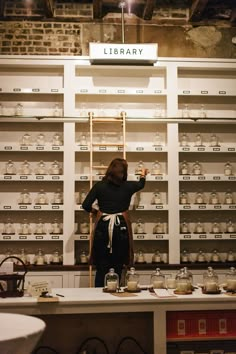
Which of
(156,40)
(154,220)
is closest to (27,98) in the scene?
(156,40)

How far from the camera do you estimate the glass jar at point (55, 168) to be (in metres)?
5.39

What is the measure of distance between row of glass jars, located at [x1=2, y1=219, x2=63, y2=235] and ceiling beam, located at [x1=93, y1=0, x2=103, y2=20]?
2416mm

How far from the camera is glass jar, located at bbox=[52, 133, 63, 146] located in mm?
5426

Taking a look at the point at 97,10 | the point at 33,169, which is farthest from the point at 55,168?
the point at 97,10

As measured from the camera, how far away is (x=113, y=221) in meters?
4.64

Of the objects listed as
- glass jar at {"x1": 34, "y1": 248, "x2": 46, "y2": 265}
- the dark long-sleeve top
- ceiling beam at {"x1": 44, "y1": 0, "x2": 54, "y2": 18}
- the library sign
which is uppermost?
ceiling beam at {"x1": 44, "y1": 0, "x2": 54, "y2": 18}

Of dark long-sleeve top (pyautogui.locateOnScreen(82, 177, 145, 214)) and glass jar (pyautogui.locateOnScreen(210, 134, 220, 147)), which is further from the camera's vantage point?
glass jar (pyautogui.locateOnScreen(210, 134, 220, 147))

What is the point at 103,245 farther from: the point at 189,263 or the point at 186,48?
the point at 186,48

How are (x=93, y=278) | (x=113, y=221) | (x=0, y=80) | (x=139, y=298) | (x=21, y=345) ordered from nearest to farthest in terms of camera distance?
(x=21, y=345)
(x=139, y=298)
(x=113, y=221)
(x=93, y=278)
(x=0, y=80)

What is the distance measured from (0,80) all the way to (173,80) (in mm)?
1963

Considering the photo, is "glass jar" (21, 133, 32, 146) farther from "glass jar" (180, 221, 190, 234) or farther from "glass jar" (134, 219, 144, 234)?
"glass jar" (180, 221, 190, 234)

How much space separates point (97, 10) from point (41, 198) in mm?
2221

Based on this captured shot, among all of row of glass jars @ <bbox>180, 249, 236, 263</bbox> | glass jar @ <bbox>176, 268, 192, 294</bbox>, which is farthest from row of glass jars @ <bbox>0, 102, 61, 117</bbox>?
glass jar @ <bbox>176, 268, 192, 294</bbox>

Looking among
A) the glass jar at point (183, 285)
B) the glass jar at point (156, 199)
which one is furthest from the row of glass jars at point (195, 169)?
the glass jar at point (183, 285)
